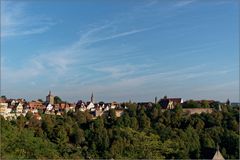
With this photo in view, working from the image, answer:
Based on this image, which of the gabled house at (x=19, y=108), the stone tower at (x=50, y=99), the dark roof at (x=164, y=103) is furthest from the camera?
the stone tower at (x=50, y=99)

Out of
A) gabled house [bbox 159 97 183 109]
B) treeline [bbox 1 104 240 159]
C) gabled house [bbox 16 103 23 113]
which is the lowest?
treeline [bbox 1 104 240 159]

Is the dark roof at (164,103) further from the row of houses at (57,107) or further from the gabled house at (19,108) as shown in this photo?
the gabled house at (19,108)

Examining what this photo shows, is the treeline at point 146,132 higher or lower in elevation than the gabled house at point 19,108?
lower

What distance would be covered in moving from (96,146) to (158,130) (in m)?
3.74

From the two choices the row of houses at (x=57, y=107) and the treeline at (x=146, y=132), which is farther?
the row of houses at (x=57, y=107)

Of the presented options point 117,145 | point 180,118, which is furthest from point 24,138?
point 180,118

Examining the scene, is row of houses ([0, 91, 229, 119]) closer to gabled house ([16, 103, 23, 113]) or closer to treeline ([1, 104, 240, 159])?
gabled house ([16, 103, 23, 113])

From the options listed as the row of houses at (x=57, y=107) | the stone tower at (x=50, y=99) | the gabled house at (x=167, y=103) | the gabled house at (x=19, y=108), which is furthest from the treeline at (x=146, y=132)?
the stone tower at (x=50, y=99)

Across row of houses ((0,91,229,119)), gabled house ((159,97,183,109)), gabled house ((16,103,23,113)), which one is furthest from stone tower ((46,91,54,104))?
gabled house ((159,97,183,109))

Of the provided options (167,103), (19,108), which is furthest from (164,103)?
(19,108)

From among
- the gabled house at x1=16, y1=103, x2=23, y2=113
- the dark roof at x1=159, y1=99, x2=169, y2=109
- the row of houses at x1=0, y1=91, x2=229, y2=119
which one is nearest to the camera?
the row of houses at x1=0, y1=91, x2=229, y2=119

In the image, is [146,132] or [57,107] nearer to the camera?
[146,132]

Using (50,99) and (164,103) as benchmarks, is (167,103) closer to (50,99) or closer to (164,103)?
(164,103)

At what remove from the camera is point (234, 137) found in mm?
19984
